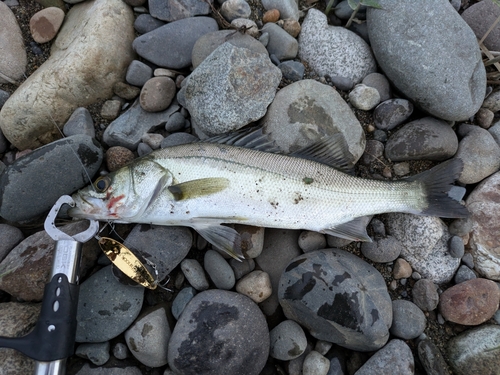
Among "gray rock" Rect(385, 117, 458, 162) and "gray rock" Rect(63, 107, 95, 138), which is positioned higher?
"gray rock" Rect(63, 107, 95, 138)

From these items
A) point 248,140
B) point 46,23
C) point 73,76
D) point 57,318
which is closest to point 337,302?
point 248,140

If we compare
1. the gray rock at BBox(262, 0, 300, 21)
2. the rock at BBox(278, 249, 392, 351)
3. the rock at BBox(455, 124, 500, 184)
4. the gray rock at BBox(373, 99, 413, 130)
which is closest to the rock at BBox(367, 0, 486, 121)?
the gray rock at BBox(373, 99, 413, 130)

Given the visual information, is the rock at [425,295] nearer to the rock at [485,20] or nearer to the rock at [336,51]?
the rock at [336,51]

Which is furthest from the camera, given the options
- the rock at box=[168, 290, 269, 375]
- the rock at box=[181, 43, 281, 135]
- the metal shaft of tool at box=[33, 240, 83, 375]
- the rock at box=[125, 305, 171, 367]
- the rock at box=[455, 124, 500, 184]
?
the rock at box=[455, 124, 500, 184]

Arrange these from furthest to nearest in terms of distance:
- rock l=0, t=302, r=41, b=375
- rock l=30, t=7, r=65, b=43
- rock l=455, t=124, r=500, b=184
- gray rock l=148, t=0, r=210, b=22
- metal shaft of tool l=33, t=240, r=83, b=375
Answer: rock l=30, t=7, r=65, b=43
gray rock l=148, t=0, r=210, b=22
rock l=455, t=124, r=500, b=184
rock l=0, t=302, r=41, b=375
metal shaft of tool l=33, t=240, r=83, b=375

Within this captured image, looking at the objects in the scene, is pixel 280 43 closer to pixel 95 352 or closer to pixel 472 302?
pixel 472 302

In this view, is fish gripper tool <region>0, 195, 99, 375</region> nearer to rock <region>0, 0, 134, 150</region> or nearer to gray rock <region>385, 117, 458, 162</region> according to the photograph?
rock <region>0, 0, 134, 150</region>

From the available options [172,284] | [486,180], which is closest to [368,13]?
[486,180]
